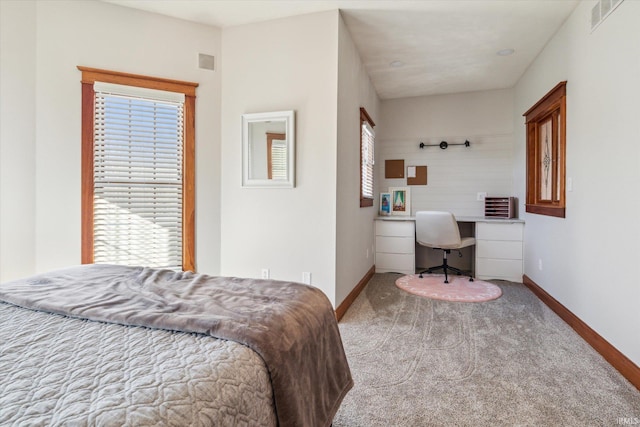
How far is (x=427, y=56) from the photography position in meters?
3.63

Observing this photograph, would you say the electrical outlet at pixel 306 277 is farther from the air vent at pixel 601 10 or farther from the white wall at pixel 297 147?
the air vent at pixel 601 10

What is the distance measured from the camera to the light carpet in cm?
159

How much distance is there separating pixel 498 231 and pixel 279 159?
296 centimetres

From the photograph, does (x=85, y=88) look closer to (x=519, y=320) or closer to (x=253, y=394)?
(x=253, y=394)

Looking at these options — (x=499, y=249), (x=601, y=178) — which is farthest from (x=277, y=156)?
(x=499, y=249)

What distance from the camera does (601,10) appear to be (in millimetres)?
2248

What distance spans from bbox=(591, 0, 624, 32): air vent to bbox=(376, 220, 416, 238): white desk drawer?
2.65 m

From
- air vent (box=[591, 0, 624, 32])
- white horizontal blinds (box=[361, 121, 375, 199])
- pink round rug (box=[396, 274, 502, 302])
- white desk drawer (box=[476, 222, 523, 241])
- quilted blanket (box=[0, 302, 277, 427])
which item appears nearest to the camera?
quilted blanket (box=[0, 302, 277, 427])

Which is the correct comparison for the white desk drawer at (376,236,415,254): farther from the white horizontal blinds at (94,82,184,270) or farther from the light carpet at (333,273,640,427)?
the white horizontal blinds at (94,82,184,270)

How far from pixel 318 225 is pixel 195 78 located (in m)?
1.82

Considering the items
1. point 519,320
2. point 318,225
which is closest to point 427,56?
point 318,225

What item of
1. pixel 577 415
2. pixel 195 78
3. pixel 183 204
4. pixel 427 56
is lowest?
pixel 577 415

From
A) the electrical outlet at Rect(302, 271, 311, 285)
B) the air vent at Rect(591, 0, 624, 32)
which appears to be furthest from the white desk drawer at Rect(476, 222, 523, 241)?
the electrical outlet at Rect(302, 271, 311, 285)

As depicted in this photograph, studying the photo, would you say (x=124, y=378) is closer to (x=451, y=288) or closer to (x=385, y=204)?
(x=451, y=288)
